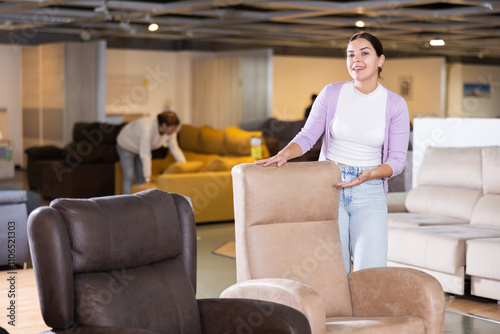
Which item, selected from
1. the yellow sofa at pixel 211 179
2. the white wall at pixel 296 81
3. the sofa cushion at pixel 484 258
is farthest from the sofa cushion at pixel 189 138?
the white wall at pixel 296 81

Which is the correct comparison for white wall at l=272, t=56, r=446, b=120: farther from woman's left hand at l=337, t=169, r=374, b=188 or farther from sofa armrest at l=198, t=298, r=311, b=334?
sofa armrest at l=198, t=298, r=311, b=334

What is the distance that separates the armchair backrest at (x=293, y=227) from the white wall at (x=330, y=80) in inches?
499

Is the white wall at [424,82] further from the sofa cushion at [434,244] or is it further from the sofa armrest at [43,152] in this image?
the sofa cushion at [434,244]

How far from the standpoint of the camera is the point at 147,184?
7938 mm

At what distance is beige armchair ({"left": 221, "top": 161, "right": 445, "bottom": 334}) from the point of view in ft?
9.48

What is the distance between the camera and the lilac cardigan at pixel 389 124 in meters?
3.12

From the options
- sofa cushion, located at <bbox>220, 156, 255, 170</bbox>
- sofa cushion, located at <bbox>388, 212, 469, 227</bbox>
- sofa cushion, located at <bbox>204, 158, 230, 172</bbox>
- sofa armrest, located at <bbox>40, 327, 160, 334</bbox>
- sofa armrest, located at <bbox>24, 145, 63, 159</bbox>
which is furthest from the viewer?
sofa armrest, located at <bbox>24, 145, 63, 159</bbox>

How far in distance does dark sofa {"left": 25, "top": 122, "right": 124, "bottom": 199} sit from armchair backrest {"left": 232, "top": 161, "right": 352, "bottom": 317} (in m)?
6.51

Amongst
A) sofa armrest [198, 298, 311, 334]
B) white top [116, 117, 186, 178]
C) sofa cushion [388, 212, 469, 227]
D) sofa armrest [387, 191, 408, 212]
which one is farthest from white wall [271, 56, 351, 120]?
sofa armrest [198, 298, 311, 334]

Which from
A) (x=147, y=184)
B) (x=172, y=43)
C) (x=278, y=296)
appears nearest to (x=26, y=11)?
(x=147, y=184)

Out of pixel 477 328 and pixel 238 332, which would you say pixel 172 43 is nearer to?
pixel 477 328

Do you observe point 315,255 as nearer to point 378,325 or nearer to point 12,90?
point 378,325

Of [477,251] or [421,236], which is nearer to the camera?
[477,251]

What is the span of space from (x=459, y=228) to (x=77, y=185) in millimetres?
5423
